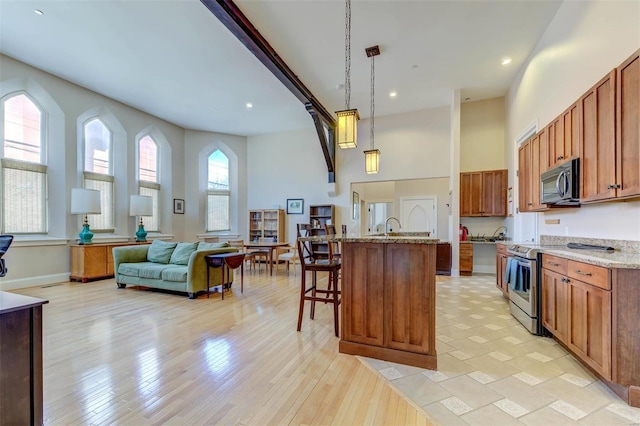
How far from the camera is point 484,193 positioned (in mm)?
6242

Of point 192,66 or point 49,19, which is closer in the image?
point 49,19

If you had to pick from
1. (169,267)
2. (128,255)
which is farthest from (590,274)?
(128,255)

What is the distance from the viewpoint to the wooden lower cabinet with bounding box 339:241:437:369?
88.3 inches

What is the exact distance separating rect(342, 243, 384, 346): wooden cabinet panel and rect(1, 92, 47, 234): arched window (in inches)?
244

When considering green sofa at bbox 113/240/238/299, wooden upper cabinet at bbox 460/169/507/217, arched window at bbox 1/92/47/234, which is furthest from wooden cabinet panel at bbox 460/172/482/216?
arched window at bbox 1/92/47/234

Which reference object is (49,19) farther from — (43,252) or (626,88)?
(626,88)

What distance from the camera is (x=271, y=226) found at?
8516 millimetres

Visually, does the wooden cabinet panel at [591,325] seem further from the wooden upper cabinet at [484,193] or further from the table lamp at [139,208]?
the table lamp at [139,208]

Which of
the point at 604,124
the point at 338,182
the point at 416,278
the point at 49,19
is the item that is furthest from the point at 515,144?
the point at 49,19

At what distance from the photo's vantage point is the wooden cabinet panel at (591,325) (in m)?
1.87

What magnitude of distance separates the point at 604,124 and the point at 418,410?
2826 mm

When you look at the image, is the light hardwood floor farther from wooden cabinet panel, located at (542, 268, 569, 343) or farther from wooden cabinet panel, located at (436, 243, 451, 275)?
wooden cabinet panel, located at (436, 243, 451, 275)

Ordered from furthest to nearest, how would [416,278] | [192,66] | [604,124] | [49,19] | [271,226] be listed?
[271,226]
[192,66]
[49,19]
[604,124]
[416,278]

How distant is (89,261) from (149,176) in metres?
2.78
